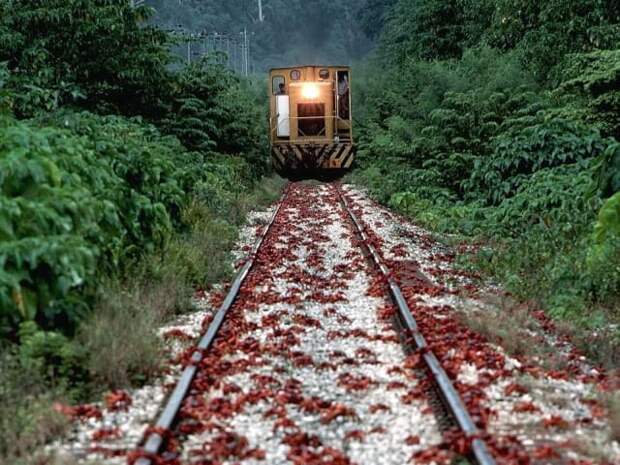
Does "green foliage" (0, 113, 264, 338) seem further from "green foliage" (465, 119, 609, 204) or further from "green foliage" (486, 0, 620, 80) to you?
"green foliage" (486, 0, 620, 80)

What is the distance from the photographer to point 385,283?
9969mm

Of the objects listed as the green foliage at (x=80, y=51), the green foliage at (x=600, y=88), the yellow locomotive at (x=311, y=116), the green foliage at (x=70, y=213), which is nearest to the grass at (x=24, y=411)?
the green foliage at (x=70, y=213)

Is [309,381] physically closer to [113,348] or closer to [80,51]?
[113,348]

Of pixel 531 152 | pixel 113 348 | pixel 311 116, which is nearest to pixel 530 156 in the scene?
pixel 531 152

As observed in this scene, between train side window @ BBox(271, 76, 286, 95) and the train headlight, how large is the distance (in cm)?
69

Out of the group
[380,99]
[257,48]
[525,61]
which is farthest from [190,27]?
[525,61]

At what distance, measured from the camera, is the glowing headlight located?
1085 inches

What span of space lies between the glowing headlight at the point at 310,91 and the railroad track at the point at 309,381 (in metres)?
17.5

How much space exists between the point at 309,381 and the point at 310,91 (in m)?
22.1

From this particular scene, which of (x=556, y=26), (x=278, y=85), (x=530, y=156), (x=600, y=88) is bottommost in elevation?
(x=530, y=156)

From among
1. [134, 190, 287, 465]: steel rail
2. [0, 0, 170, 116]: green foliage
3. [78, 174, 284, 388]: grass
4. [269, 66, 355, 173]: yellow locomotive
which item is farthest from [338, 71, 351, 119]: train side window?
[134, 190, 287, 465]: steel rail

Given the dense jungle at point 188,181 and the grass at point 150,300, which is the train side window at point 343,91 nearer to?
the dense jungle at point 188,181

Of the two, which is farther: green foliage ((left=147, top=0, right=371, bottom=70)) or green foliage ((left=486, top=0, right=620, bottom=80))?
green foliage ((left=147, top=0, right=371, bottom=70))

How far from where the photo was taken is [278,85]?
2777 centimetres
